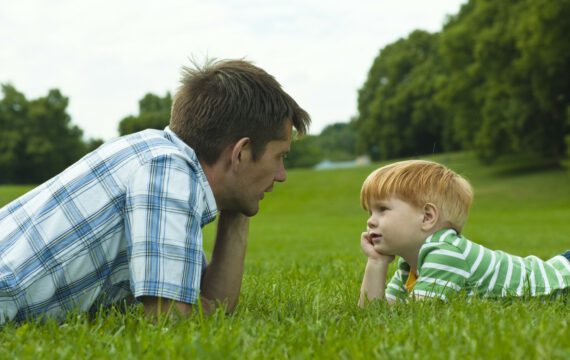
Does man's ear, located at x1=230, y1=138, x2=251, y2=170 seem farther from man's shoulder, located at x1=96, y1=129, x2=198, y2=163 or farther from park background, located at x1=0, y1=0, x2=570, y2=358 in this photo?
park background, located at x1=0, y1=0, x2=570, y2=358

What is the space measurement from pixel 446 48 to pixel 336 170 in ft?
42.3

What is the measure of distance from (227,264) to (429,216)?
1135 mm

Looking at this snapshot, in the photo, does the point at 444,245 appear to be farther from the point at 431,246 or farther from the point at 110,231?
the point at 110,231

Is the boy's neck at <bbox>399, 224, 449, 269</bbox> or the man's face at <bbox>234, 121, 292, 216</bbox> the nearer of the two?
the man's face at <bbox>234, 121, 292, 216</bbox>

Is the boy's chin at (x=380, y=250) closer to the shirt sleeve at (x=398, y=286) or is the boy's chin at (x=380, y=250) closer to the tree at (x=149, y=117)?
the shirt sleeve at (x=398, y=286)

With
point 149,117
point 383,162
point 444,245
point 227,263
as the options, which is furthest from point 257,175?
point 149,117

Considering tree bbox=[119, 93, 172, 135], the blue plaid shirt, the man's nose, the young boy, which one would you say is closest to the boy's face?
the young boy

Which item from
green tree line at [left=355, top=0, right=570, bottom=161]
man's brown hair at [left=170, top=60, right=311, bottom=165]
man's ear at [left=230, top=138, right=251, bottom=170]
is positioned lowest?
man's ear at [left=230, top=138, right=251, bottom=170]

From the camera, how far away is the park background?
2.48 meters

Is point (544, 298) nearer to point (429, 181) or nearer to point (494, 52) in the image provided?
point (429, 181)

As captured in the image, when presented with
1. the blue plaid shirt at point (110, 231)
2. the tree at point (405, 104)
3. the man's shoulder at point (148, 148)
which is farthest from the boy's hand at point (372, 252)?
the tree at point (405, 104)

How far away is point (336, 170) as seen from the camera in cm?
5412

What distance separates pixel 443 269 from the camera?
368 cm

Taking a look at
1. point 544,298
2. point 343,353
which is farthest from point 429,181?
point 343,353
